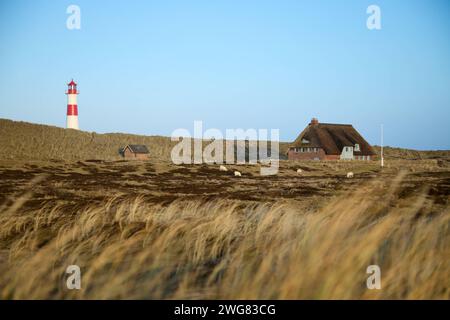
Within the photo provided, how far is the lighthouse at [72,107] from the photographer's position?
7725 centimetres

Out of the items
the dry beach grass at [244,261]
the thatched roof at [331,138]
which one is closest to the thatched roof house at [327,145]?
the thatched roof at [331,138]

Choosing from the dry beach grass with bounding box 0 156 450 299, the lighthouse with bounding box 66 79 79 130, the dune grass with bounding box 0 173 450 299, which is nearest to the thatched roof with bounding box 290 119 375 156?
the lighthouse with bounding box 66 79 79 130

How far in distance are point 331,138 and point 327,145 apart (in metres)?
1.92

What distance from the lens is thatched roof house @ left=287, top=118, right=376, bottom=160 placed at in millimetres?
66338

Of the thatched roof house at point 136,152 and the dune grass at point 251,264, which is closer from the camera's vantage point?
the dune grass at point 251,264

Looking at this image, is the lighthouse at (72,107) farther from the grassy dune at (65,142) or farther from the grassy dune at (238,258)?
the grassy dune at (238,258)

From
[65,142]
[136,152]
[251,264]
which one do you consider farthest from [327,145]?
[251,264]

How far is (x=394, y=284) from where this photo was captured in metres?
3.83

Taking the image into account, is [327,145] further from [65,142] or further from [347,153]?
[65,142]

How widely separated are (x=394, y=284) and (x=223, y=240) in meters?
2.73

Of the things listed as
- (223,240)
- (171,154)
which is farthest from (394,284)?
(171,154)

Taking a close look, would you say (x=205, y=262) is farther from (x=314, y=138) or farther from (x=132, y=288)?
(x=314, y=138)

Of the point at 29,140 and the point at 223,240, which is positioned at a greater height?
the point at 29,140

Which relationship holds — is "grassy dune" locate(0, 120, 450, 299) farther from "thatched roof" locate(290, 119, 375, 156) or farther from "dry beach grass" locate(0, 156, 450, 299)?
"thatched roof" locate(290, 119, 375, 156)
